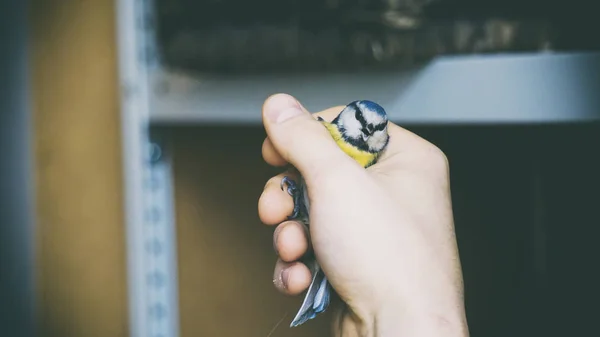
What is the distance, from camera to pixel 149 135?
0.55 metres

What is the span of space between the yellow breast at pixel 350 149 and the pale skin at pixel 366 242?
0.01 meters

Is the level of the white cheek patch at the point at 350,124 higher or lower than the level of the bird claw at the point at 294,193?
higher

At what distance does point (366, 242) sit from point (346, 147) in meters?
0.07

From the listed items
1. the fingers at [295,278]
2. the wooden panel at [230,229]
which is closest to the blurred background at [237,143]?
the wooden panel at [230,229]

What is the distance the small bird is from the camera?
36cm

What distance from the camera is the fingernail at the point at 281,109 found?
37 centimetres

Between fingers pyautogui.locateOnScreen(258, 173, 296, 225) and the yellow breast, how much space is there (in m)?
0.05

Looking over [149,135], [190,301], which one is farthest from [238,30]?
[190,301]

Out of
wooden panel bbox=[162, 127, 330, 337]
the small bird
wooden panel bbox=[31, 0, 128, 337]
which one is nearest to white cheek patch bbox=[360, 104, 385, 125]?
the small bird

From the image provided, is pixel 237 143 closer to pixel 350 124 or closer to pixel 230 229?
pixel 230 229

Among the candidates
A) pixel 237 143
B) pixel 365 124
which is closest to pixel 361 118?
pixel 365 124

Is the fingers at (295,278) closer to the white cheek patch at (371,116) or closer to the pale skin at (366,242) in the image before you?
the pale skin at (366,242)

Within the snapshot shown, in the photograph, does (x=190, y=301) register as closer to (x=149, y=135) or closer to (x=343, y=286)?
(x=149, y=135)

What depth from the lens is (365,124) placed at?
37cm
